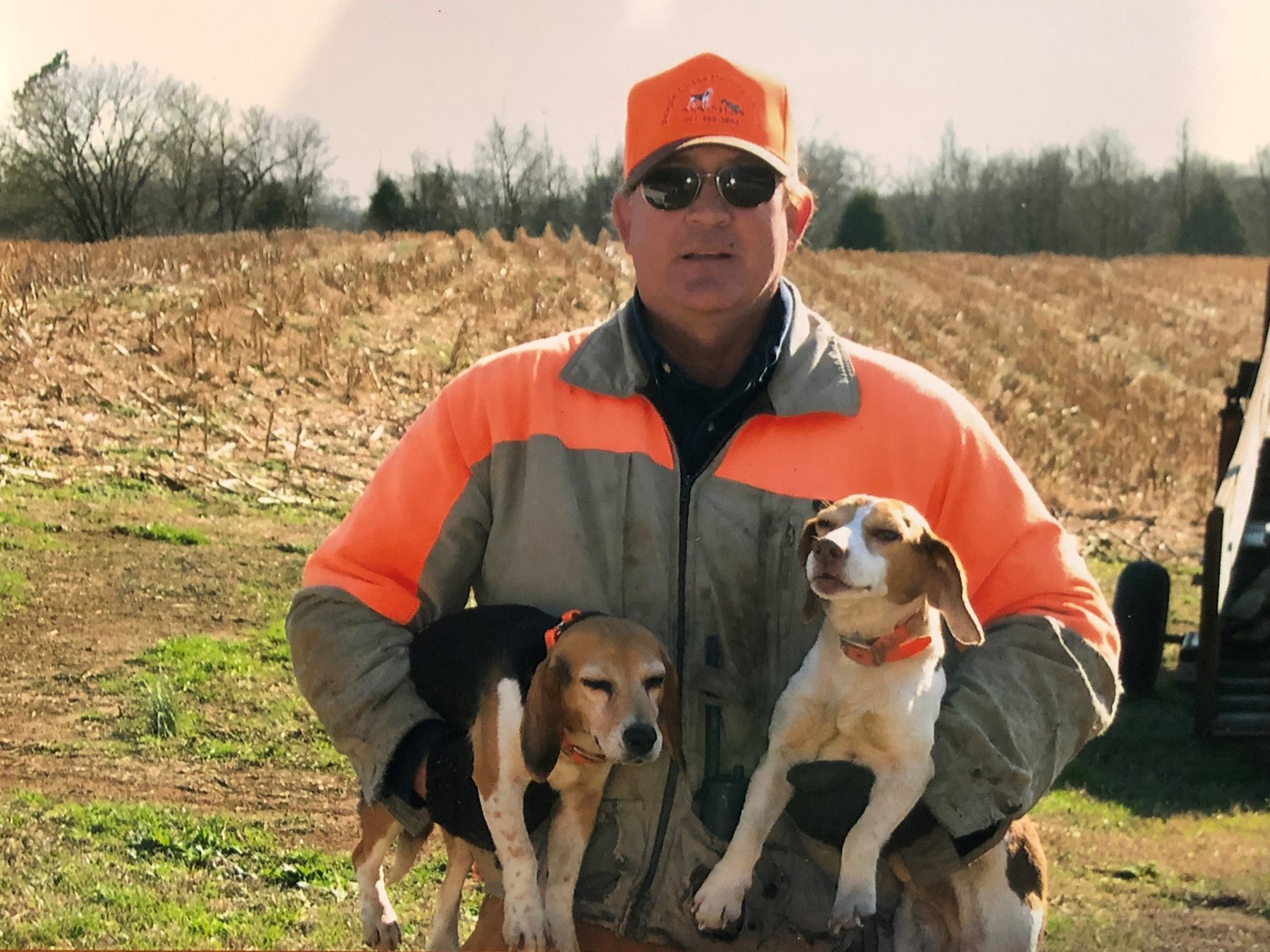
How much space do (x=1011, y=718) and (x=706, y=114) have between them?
1383 mm

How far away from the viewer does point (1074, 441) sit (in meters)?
14.9

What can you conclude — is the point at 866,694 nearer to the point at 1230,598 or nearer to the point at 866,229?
the point at 1230,598

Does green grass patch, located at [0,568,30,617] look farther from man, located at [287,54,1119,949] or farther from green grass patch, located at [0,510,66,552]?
man, located at [287,54,1119,949]

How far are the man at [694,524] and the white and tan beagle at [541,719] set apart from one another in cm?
8

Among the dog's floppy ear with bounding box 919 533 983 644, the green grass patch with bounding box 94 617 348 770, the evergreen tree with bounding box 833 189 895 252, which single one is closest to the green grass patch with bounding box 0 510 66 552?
the green grass patch with bounding box 94 617 348 770

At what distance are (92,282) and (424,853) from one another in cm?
380

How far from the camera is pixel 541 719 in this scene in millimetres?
2514

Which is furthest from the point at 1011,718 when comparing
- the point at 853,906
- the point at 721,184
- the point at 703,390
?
the point at 721,184

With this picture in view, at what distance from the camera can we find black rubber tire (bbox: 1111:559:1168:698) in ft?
28.3

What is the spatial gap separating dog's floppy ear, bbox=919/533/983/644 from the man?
30 cm

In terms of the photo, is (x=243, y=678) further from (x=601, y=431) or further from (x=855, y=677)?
(x=855, y=677)

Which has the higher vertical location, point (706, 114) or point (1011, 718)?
point (706, 114)

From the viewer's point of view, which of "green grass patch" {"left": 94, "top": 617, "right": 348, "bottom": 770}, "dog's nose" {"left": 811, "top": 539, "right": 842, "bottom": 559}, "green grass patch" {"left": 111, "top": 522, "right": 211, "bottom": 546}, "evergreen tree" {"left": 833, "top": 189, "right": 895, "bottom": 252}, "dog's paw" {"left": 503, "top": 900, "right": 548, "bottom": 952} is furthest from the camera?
"evergreen tree" {"left": 833, "top": 189, "right": 895, "bottom": 252}

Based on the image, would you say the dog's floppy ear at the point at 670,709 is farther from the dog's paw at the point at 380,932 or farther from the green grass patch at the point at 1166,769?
the green grass patch at the point at 1166,769
